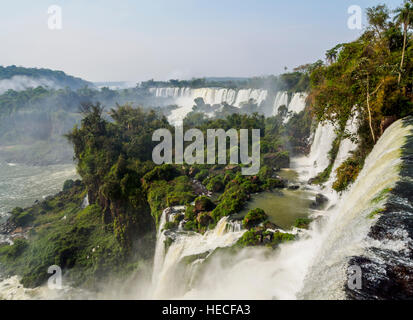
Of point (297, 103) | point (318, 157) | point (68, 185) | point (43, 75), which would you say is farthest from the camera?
point (43, 75)

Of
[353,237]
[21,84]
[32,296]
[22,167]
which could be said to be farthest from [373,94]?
[21,84]

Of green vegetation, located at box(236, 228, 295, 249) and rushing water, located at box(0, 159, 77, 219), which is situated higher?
green vegetation, located at box(236, 228, 295, 249)

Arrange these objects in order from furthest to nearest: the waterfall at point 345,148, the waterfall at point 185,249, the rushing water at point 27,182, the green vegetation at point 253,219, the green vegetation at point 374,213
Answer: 1. the rushing water at point 27,182
2. the waterfall at point 345,148
3. the green vegetation at point 253,219
4. the waterfall at point 185,249
5. the green vegetation at point 374,213

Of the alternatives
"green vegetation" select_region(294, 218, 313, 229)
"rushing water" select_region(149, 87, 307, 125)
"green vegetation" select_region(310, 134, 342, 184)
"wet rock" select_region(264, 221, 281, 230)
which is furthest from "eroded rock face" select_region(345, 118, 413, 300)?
"rushing water" select_region(149, 87, 307, 125)

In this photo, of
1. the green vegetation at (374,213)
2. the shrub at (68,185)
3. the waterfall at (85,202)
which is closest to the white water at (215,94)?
the shrub at (68,185)

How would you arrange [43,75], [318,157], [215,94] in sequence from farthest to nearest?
[43,75] < [215,94] < [318,157]

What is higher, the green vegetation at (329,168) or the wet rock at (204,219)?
the green vegetation at (329,168)

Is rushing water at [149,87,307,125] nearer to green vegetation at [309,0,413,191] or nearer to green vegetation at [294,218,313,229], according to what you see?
green vegetation at [309,0,413,191]

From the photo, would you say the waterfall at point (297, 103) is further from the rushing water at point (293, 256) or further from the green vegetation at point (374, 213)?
the green vegetation at point (374, 213)

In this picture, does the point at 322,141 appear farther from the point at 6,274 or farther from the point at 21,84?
the point at 21,84

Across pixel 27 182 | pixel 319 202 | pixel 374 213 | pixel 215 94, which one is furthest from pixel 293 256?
pixel 215 94

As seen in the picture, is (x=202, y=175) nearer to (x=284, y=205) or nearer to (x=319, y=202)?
(x=284, y=205)
